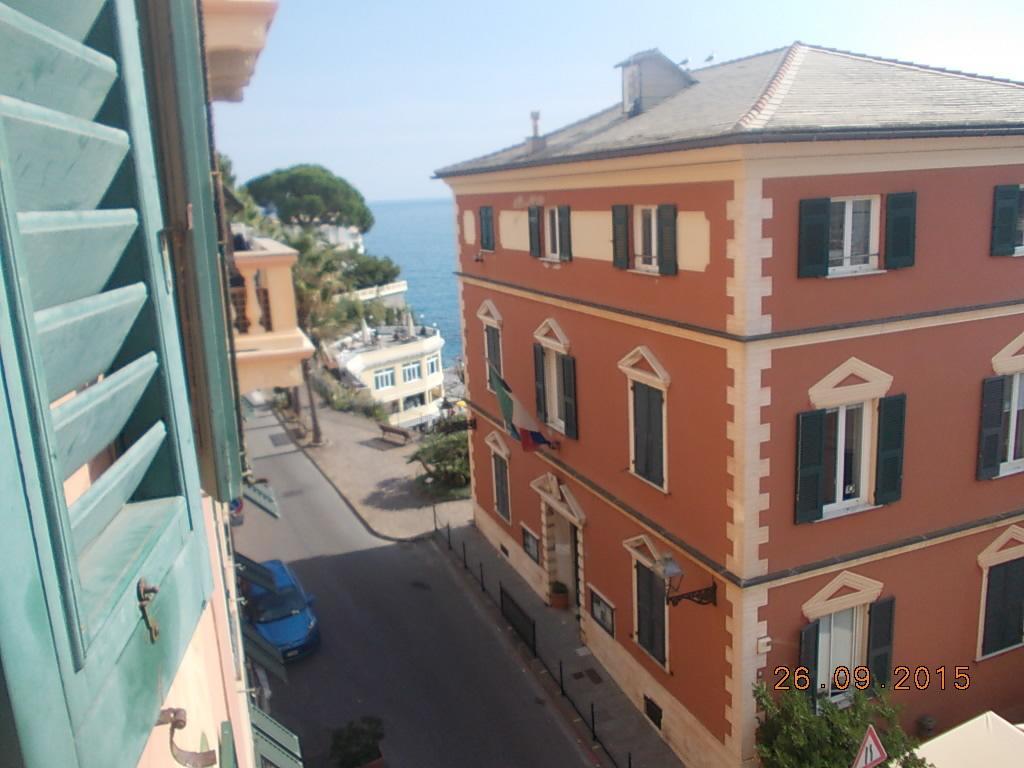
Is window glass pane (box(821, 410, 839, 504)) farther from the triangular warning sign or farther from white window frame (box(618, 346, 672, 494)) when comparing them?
the triangular warning sign

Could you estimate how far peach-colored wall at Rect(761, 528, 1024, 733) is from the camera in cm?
1280

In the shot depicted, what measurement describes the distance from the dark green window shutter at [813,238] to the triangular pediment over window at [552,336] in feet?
19.8

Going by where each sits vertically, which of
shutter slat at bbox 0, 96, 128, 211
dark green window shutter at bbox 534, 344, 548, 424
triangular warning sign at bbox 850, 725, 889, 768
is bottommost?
triangular warning sign at bbox 850, 725, 889, 768

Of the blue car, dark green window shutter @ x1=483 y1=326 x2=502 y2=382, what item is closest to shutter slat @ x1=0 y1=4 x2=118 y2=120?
the blue car

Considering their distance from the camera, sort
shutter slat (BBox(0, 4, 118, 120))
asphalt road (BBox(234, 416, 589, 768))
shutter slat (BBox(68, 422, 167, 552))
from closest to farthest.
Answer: shutter slat (BBox(0, 4, 118, 120)) < shutter slat (BBox(68, 422, 167, 552)) < asphalt road (BBox(234, 416, 589, 768))

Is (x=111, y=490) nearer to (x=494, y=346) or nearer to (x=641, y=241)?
(x=641, y=241)

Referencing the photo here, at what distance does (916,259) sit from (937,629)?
621cm

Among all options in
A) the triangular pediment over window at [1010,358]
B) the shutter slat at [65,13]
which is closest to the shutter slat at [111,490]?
the shutter slat at [65,13]

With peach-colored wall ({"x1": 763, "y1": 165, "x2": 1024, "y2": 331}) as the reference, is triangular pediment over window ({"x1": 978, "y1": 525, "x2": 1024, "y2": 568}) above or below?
below

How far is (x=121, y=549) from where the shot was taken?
1.51 metres

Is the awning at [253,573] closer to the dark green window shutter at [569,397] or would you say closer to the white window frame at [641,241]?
the dark green window shutter at [569,397]

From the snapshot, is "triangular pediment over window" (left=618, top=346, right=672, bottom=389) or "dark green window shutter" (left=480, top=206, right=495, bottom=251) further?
"dark green window shutter" (left=480, top=206, right=495, bottom=251)

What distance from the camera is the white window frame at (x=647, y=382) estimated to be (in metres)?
13.6

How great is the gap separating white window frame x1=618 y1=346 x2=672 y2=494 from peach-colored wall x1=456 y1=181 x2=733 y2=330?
0.79m
